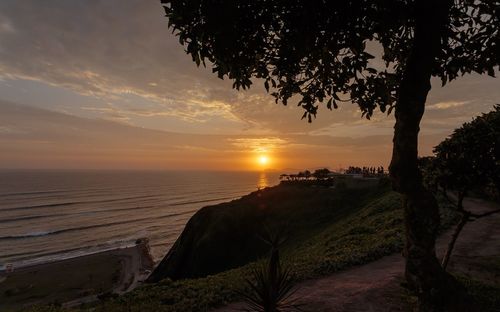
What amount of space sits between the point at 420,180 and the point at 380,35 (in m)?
4.23

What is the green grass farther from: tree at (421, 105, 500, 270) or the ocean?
the ocean

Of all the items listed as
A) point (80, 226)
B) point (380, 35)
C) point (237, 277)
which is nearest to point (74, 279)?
point (80, 226)

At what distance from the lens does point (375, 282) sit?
1267 centimetres

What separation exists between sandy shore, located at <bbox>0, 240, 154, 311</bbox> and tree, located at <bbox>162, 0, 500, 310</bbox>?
1451 inches

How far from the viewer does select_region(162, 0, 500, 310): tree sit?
25.0ft

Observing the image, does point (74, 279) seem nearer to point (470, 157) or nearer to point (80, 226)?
point (80, 226)

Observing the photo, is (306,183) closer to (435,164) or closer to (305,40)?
(435,164)

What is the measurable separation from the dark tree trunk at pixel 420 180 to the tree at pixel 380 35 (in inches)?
0.8

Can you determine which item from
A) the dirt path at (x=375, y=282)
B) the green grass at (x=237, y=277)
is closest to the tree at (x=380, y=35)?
the dirt path at (x=375, y=282)

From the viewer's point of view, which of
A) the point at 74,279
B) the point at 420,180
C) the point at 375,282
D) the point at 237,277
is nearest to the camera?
the point at 420,180

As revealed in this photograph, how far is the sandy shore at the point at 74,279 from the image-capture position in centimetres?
3891

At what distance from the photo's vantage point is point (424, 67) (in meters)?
7.68

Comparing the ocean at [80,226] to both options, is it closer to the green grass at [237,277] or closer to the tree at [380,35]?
the green grass at [237,277]

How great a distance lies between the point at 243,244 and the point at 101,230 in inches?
1787
